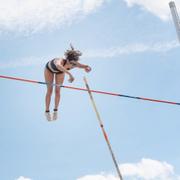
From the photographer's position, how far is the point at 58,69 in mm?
17250

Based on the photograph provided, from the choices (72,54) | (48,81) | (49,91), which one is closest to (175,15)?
(72,54)

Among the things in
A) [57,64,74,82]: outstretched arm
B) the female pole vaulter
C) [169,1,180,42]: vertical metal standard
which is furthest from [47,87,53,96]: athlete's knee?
[169,1,180,42]: vertical metal standard

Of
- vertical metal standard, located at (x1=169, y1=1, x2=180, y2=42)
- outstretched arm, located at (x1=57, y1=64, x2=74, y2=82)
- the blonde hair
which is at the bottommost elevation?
outstretched arm, located at (x1=57, y1=64, x2=74, y2=82)

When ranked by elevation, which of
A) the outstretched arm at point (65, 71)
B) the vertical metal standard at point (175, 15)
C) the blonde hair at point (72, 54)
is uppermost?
the vertical metal standard at point (175, 15)

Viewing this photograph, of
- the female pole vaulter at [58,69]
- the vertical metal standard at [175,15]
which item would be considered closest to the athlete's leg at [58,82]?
the female pole vaulter at [58,69]

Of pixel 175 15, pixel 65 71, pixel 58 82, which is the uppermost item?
pixel 175 15

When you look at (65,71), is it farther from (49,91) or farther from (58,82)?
(49,91)

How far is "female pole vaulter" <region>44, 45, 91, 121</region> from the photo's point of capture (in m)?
17.2

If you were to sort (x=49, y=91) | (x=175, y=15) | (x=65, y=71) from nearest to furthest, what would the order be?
(x=65, y=71)
(x=49, y=91)
(x=175, y=15)

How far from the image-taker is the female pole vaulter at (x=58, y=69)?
17.2 meters

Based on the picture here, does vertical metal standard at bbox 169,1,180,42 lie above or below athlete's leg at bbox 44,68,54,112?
above

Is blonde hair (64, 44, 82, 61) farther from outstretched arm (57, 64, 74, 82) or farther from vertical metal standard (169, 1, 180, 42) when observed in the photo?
vertical metal standard (169, 1, 180, 42)

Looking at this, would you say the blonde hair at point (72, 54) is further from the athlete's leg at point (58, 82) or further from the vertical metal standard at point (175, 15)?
the vertical metal standard at point (175, 15)

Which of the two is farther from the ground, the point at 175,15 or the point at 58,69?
the point at 175,15
